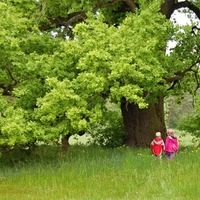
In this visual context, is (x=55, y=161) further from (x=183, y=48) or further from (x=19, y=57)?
(x=183, y=48)

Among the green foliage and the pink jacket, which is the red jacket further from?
the green foliage

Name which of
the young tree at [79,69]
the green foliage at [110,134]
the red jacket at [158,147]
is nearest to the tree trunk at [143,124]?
the green foliage at [110,134]

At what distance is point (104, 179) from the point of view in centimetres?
1174

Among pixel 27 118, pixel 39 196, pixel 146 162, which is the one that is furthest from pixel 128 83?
pixel 39 196

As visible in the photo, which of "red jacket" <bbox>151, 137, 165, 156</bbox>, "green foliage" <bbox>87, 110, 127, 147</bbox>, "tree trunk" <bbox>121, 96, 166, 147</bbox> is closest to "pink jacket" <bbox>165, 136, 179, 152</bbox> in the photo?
"red jacket" <bbox>151, 137, 165, 156</bbox>

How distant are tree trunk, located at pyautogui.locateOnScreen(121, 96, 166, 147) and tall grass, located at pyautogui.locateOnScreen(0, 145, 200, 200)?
3108 mm

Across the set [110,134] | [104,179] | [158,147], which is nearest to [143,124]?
[110,134]

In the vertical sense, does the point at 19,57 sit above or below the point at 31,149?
above

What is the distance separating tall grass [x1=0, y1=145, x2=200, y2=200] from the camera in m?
10.2

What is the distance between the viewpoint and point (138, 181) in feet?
37.0

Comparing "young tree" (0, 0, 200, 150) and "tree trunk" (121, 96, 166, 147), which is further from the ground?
"young tree" (0, 0, 200, 150)

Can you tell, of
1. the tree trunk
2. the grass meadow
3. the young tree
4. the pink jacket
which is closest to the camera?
the grass meadow

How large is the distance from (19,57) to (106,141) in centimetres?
749

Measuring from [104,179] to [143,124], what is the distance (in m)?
6.77
